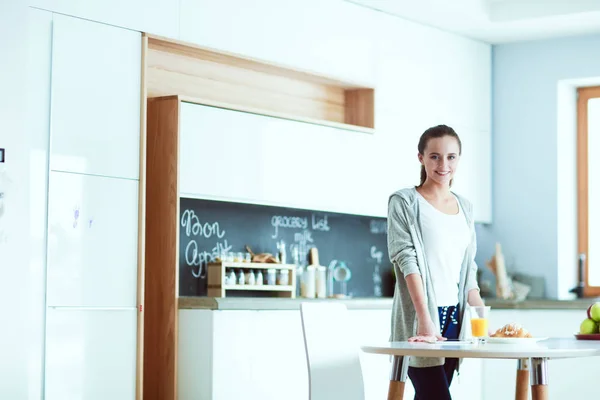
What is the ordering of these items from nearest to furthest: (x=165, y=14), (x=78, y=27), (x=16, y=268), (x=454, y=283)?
(x=454, y=283)
(x=16, y=268)
(x=78, y=27)
(x=165, y=14)

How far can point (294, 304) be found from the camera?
491 centimetres

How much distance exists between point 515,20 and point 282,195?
6.24ft

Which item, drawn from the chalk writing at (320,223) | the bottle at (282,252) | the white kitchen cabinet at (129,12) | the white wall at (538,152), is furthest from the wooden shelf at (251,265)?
the white wall at (538,152)

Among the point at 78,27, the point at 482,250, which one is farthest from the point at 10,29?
the point at 482,250

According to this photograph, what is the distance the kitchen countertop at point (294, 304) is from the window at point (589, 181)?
89 cm

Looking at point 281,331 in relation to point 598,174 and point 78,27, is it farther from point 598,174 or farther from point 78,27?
point 598,174

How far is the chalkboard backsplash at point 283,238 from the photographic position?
5141 mm

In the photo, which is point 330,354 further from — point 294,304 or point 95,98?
point 294,304

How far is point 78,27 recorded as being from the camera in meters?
4.30

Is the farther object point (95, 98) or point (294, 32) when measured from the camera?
point (294, 32)

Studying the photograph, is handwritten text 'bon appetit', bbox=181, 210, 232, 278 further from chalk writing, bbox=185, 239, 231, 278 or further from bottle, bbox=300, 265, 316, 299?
bottle, bbox=300, 265, 316, 299

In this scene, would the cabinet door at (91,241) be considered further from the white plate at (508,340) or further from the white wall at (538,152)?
the white wall at (538,152)

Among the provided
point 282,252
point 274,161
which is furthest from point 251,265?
point 274,161

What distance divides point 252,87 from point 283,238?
86 centimetres
